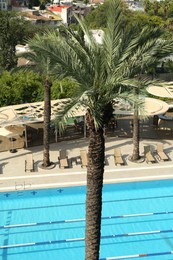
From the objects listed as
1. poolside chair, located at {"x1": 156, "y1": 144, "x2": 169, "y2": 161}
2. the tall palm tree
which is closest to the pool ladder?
poolside chair, located at {"x1": 156, "y1": 144, "x2": 169, "y2": 161}

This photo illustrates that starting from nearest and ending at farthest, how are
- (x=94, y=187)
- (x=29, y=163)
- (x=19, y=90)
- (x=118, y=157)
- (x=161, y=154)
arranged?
1. (x=94, y=187)
2. (x=29, y=163)
3. (x=118, y=157)
4. (x=161, y=154)
5. (x=19, y=90)

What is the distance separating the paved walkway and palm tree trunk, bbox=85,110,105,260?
8.75 meters

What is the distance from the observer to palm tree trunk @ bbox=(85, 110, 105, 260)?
28.7ft

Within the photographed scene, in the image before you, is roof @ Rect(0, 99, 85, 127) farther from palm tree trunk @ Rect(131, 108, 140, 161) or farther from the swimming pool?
the swimming pool

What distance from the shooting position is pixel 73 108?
26.3ft

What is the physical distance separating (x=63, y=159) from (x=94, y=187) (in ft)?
36.4

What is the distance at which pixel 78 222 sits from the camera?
1544 cm

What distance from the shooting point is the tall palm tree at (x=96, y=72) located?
8352 mm

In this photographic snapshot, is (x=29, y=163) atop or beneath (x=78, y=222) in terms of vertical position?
atop

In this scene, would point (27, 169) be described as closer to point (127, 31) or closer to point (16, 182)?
point (16, 182)

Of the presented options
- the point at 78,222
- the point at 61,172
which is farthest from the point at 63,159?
the point at 78,222

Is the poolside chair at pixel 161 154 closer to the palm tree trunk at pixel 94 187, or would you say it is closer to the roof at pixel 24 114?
the roof at pixel 24 114

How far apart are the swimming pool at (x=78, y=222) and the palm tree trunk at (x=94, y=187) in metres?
4.50

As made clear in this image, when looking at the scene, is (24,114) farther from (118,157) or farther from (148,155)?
(148,155)
